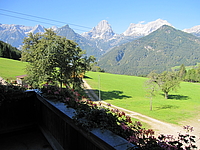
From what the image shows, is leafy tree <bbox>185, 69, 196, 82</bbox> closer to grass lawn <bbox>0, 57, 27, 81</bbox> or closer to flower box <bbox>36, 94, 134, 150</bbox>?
grass lawn <bbox>0, 57, 27, 81</bbox>

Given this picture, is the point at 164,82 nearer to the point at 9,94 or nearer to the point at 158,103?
the point at 158,103

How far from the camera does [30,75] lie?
55.6 feet

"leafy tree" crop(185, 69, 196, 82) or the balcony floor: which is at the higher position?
"leafy tree" crop(185, 69, 196, 82)

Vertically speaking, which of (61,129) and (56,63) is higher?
(56,63)

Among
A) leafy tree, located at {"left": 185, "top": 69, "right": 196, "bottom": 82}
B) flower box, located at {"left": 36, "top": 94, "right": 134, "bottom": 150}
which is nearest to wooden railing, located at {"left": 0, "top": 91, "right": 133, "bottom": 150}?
flower box, located at {"left": 36, "top": 94, "right": 134, "bottom": 150}

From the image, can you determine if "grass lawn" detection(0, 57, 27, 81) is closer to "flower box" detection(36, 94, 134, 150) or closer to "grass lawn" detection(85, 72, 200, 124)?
"grass lawn" detection(85, 72, 200, 124)

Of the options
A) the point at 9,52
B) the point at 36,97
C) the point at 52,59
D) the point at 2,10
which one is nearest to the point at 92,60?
the point at 52,59

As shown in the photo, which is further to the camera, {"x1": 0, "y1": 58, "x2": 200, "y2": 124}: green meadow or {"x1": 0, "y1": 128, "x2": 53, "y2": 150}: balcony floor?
{"x1": 0, "y1": 58, "x2": 200, "y2": 124}: green meadow

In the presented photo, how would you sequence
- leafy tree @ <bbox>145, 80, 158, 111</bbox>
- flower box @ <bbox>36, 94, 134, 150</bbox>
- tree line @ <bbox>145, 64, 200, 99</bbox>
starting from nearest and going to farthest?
flower box @ <bbox>36, 94, 134, 150</bbox> → leafy tree @ <bbox>145, 80, 158, 111</bbox> → tree line @ <bbox>145, 64, 200, 99</bbox>

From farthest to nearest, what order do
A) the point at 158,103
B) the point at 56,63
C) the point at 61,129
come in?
1. the point at 158,103
2. the point at 56,63
3. the point at 61,129

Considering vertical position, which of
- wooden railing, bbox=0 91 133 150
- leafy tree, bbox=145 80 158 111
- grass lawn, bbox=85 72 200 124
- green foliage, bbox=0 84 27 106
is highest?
green foliage, bbox=0 84 27 106

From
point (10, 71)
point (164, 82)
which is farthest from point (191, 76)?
point (10, 71)

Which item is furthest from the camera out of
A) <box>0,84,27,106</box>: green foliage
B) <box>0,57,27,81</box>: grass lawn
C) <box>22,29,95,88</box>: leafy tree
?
<box>0,57,27,81</box>: grass lawn

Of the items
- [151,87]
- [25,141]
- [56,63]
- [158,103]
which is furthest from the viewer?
[158,103]
